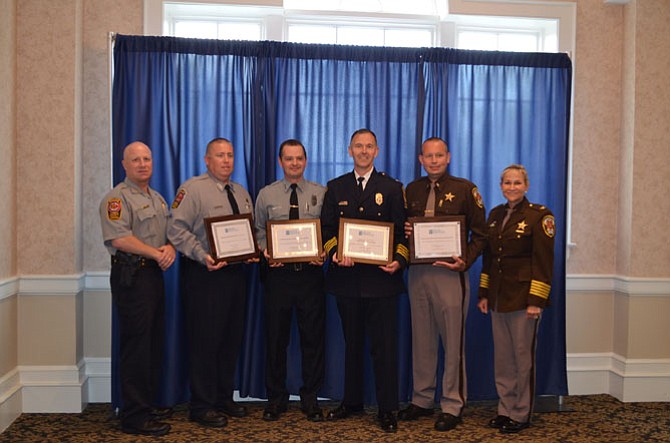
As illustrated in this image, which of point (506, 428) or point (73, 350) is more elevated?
point (73, 350)

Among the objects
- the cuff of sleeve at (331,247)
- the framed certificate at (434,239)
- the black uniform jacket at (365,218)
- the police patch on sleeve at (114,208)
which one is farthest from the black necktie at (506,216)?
the police patch on sleeve at (114,208)

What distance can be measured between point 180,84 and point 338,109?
1.09m

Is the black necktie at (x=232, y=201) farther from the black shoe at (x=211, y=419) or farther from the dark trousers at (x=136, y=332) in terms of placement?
the black shoe at (x=211, y=419)

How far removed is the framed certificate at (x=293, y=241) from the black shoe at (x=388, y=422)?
3.47ft

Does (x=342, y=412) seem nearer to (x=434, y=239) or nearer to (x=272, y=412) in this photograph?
(x=272, y=412)

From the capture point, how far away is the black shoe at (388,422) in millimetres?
3779

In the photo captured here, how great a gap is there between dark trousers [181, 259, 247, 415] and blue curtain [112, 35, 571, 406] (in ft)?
0.90

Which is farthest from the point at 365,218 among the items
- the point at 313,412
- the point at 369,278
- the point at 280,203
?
the point at 313,412

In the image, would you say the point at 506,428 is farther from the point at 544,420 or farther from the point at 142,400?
the point at 142,400

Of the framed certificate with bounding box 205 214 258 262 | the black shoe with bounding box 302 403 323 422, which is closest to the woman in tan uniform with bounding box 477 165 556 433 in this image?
the black shoe with bounding box 302 403 323 422

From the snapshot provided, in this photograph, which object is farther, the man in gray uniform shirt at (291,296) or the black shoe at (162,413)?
the black shoe at (162,413)

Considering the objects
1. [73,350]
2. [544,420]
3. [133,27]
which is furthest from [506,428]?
[133,27]

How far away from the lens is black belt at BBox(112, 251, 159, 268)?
144 inches

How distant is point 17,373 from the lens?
160 inches
